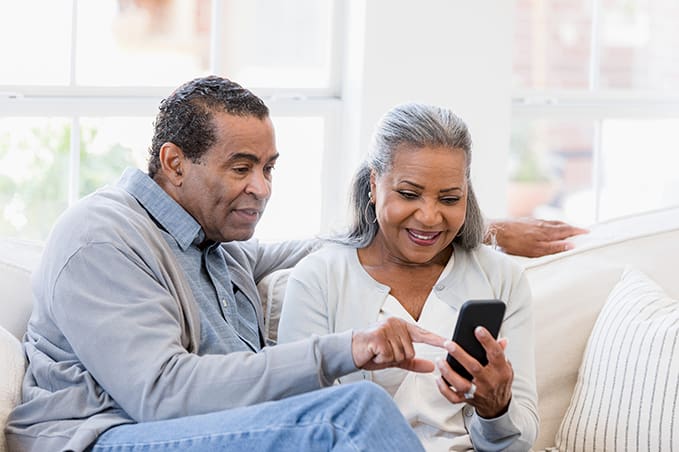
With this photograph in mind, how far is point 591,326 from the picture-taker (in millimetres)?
2531

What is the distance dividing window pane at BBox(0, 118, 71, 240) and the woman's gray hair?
114cm

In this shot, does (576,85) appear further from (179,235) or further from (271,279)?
(179,235)

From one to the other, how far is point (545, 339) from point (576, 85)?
5.99ft

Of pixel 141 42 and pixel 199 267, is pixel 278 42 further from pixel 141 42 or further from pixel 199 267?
pixel 199 267

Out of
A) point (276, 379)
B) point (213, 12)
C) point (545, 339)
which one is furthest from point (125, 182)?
point (213, 12)

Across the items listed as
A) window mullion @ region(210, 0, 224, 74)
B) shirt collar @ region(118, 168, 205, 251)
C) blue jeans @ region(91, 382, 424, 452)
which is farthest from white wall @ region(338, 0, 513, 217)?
blue jeans @ region(91, 382, 424, 452)

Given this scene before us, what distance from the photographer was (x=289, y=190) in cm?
355

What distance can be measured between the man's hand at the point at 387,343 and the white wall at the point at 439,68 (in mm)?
1501

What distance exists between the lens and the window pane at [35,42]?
9.68 feet

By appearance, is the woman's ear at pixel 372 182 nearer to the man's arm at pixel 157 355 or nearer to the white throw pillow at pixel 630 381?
the man's arm at pixel 157 355

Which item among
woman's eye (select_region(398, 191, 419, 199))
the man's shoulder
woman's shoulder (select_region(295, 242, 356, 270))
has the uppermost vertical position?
woman's eye (select_region(398, 191, 419, 199))

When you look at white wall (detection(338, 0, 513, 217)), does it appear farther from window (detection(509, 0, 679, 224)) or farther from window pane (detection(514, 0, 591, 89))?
window pane (detection(514, 0, 591, 89))

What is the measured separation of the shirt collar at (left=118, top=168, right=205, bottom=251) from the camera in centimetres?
214

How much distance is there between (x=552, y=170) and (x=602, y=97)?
64cm
